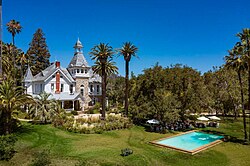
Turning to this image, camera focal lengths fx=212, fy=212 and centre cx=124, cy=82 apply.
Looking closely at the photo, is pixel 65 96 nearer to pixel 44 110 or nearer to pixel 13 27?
pixel 44 110

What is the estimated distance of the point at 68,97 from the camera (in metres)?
43.5

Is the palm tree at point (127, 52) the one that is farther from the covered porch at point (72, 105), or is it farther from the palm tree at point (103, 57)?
the covered porch at point (72, 105)

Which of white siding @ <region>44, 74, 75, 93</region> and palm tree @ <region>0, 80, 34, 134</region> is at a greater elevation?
Answer: white siding @ <region>44, 74, 75, 93</region>

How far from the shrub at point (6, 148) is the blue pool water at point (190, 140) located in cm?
1518

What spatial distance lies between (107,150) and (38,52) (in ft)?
174

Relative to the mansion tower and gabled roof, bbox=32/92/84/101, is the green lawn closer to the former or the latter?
gabled roof, bbox=32/92/84/101

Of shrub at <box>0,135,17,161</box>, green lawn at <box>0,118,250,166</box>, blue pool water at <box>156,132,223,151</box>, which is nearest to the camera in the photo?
green lawn at <box>0,118,250,166</box>

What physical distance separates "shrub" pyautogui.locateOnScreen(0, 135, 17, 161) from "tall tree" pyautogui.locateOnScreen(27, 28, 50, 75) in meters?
44.6

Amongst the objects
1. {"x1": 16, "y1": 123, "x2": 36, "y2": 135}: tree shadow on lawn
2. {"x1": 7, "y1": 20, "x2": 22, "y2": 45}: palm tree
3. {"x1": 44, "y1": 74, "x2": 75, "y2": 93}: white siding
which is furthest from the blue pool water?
{"x1": 7, "y1": 20, "x2": 22, "y2": 45}: palm tree

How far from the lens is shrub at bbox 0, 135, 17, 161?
19047 mm

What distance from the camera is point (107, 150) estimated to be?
67.3ft

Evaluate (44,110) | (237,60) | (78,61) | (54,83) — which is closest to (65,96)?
(54,83)

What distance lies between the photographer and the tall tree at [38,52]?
208 ft

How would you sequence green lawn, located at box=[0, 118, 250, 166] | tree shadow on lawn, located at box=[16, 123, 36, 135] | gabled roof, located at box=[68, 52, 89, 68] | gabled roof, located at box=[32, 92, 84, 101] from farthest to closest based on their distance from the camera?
gabled roof, located at box=[68, 52, 89, 68], gabled roof, located at box=[32, 92, 84, 101], tree shadow on lawn, located at box=[16, 123, 36, 135], green lawn, located at box=[0, 118, 250, 166]
